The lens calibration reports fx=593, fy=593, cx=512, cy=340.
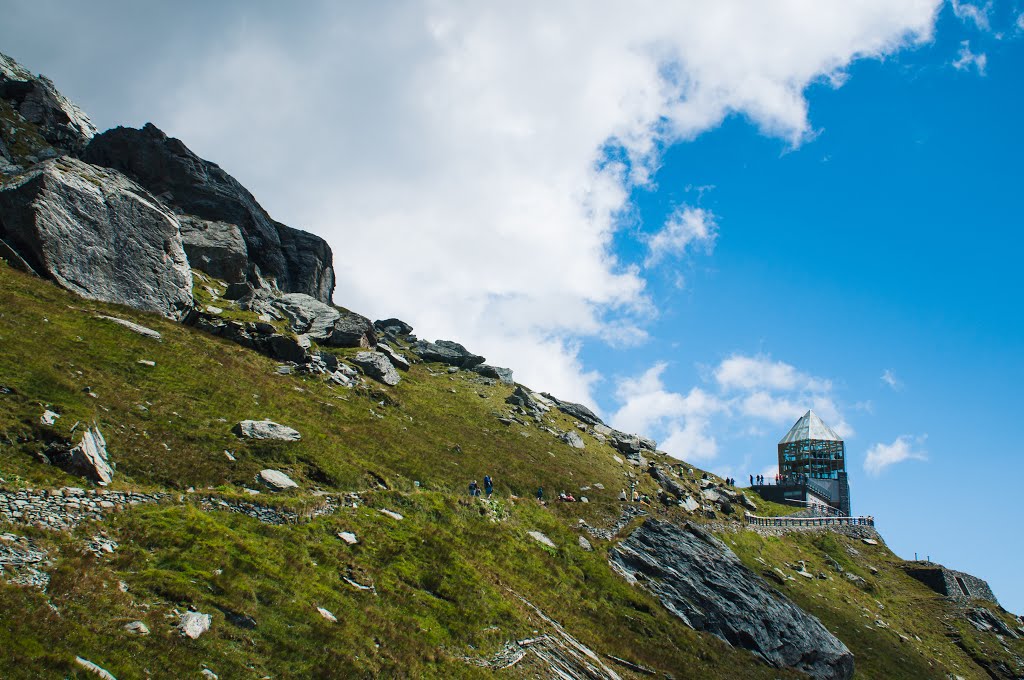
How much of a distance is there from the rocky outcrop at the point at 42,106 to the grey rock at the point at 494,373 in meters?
63.3

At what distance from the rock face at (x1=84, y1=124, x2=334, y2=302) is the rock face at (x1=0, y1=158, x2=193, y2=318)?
2498 centimetres

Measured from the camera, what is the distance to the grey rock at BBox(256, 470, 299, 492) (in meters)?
28.3

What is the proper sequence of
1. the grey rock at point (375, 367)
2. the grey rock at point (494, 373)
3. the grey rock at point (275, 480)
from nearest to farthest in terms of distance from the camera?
the grey rock at point (275, 480)
the grey rock at point (375, 367)
the grey rock at point (494, 373)

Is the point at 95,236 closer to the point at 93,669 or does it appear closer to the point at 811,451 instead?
the point at 93,669

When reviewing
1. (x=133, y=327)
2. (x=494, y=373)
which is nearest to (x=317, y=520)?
(x=133, y=327)

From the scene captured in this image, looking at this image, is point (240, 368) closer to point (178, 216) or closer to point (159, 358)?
point (159, 358)

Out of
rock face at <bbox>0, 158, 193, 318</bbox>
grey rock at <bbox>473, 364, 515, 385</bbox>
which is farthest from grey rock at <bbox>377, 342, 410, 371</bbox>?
rock face at <bbox>0, 158, 193, 318</bbox>

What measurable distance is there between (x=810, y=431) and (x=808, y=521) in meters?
33.6

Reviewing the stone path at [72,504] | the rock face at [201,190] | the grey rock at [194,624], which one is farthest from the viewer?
the rock face at [201,190]

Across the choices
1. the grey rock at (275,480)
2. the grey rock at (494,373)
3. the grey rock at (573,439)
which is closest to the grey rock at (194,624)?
the grey rock at (275,480)

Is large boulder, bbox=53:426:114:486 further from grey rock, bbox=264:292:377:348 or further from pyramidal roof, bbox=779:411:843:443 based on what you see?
pyramidal roof, bbox=779:411:843:443

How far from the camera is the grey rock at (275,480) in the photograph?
28328mm

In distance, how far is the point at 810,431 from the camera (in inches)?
3925

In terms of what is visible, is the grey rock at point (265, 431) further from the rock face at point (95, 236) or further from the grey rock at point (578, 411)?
the grey rock at point (578, 411)
